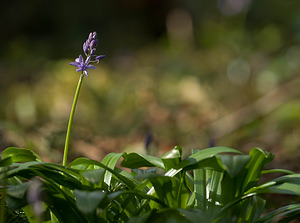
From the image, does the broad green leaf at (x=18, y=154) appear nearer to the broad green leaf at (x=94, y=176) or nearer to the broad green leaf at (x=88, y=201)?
the broad green leaf at (x=94, y=176)

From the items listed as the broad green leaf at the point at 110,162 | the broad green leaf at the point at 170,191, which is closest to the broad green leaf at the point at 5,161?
the broad green leaf at the point at 110,162

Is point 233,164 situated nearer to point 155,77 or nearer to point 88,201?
point 88,201

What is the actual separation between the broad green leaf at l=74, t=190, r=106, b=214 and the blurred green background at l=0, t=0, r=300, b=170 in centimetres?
160

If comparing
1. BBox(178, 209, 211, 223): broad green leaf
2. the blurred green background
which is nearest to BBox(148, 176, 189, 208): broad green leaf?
BBox(178, 209, 211, 223): broad green leaf

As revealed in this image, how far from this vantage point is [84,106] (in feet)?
20.2

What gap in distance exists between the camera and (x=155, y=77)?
293 inches

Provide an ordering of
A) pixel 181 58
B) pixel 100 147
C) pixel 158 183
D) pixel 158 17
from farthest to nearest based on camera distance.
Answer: pixel 158 17
pixel 181 58
pixel 100 147
pixel 158 183

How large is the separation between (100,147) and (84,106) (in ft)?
4.93

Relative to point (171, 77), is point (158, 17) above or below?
above

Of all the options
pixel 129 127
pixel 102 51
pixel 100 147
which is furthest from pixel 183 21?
pixel 100 147

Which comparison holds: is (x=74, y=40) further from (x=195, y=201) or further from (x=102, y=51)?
(x=195, y=201)

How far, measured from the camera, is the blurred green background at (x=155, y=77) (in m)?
4.99

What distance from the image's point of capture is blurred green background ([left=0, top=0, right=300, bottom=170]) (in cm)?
499

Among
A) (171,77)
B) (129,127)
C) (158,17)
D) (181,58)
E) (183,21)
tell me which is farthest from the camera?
(158,17)
